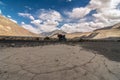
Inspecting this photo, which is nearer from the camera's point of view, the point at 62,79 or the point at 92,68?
the point at 62,79

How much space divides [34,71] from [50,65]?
100 cm

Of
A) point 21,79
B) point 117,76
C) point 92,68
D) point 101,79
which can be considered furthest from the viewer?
point 92,68

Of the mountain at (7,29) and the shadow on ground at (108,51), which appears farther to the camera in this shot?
the mountain at (7,29)

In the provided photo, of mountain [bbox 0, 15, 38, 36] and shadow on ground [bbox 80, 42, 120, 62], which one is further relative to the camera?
mountain [bbox 0, 15, 38, 36]

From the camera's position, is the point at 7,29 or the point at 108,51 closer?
the point at 108,51

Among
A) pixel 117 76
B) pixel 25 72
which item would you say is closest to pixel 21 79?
pixel 25 72

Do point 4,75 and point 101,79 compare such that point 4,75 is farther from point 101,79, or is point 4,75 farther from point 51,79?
point 101,79

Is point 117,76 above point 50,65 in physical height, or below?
below

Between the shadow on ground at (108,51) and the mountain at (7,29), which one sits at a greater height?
the mountain at (7,29)

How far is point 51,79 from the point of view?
5.46 metres

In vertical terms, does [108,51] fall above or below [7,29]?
below

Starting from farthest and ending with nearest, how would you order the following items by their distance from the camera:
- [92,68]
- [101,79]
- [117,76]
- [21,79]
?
[92,68] < [117,76] < [101,79] < [21,79]

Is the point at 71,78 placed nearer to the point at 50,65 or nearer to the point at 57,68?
the point at 57,68

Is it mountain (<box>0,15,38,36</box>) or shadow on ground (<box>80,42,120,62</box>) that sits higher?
mountain (<box>0,15,38,36</box>)
